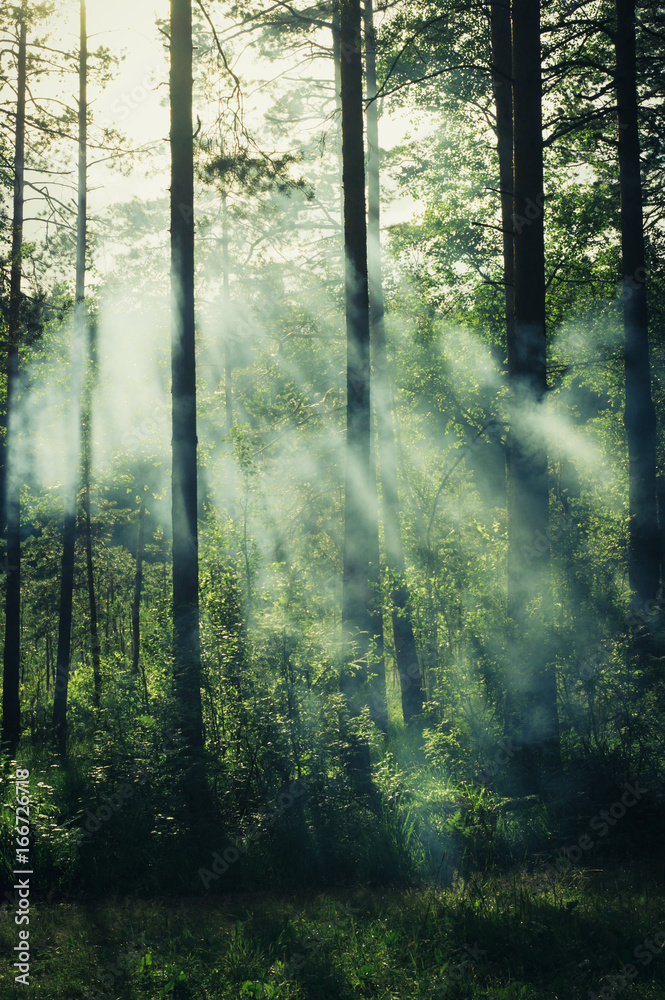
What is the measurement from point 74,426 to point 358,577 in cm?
808

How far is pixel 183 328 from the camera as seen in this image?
9.27m

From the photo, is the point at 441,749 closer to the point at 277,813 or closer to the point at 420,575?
the point at 277,813

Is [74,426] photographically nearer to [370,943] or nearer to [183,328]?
[183,328]

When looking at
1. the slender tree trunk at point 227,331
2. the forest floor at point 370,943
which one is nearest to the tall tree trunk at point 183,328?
the forest floor at point 370,943

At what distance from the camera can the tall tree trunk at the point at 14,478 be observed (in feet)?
44.3

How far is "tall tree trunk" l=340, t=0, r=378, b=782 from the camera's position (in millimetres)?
9945

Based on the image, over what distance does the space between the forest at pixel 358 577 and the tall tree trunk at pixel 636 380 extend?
0.07 meters

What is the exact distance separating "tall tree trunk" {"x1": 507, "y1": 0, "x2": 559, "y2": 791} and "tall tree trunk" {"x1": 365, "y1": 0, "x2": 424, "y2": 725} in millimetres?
3448

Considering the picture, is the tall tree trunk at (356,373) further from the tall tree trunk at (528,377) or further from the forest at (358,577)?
the tall tree trunk at (528,377)

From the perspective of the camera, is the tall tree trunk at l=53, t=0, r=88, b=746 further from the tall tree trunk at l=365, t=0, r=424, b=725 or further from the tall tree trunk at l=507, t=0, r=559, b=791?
the tall tree trunk at l=507, t=0, r=559, b=791

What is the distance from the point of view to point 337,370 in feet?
56.4

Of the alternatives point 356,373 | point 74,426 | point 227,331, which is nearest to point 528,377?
point 356,373

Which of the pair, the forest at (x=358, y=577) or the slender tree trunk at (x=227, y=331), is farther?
the slender tree trunk at (x=227, y=331)

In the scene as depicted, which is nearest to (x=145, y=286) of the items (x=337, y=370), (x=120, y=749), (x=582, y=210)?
(x=337, y=370)
